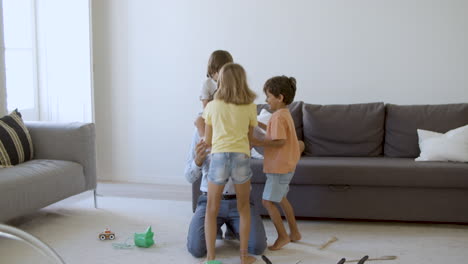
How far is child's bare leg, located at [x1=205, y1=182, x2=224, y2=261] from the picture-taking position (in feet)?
10.7

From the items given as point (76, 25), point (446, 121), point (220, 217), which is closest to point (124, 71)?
point (76, 25)

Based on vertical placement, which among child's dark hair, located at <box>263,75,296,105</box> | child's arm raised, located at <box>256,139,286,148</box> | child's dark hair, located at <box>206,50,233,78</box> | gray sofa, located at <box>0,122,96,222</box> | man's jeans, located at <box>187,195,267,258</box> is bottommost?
man's jeans, located at <box>187,195,267,258</box>

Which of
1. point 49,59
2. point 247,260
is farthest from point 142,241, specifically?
point 49,59

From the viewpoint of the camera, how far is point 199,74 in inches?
213

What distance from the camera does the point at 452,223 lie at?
4.18 meters

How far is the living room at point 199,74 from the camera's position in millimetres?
4320

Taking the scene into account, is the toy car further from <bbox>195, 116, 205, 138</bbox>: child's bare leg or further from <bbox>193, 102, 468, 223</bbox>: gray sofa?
<bbox>195, 116, 205, 138</bbox>: child's bare leg

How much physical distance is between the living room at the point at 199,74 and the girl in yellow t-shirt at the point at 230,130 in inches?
32.9

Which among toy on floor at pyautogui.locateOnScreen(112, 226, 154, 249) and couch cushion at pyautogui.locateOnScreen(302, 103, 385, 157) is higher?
couch cushion at pyautogui.locateOnScreen(302, 103, 385, 157)

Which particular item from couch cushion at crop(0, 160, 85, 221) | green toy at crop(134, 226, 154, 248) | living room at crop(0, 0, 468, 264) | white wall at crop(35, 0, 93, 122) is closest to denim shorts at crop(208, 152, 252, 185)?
green toy at crop(134, 226, 154, 248)

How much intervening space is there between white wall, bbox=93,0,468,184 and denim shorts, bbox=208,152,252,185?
6.51 feet

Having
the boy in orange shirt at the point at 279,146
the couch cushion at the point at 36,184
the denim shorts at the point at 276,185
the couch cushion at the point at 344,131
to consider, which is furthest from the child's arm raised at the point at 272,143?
the couch cushion at the point at 36,184

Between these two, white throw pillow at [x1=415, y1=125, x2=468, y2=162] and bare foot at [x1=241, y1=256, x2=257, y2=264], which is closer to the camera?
bare foot at [x1=241, y1=256, x2=257, y2=264]

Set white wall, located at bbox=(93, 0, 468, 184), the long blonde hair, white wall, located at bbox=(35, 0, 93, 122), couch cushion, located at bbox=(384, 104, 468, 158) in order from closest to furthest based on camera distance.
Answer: the long blonde hair < couch cushion, located at bbox=(384, 104, 468, 158) < white wall, located at bbox=(93, 0, 468, 184) < white wall, located at bbox=(35, 0, 93, 122)
